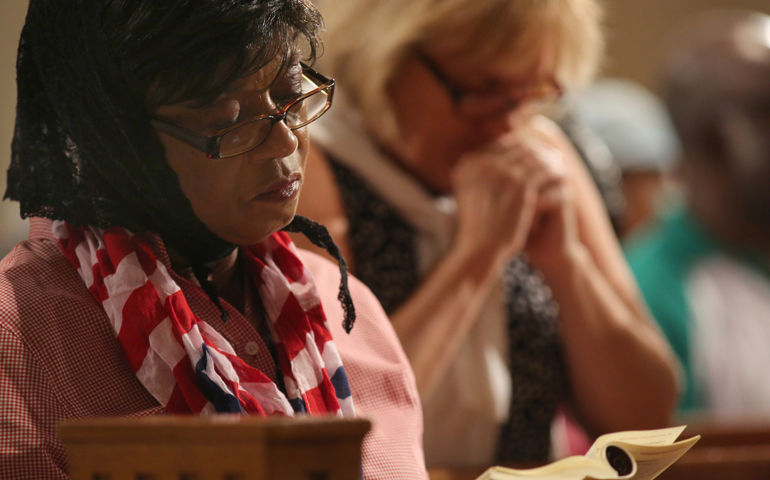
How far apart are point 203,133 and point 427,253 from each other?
0.69 meters

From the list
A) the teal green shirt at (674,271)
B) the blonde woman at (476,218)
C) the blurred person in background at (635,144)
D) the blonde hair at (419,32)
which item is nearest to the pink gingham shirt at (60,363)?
the blonde woman at (476,218)

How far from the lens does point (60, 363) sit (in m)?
0.47

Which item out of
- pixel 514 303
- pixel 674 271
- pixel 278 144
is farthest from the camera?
pixel 674 271

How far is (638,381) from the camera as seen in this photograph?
1.22 meters

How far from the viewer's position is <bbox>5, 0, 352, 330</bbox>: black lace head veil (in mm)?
458

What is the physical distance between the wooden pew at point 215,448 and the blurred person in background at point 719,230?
63.9 inches

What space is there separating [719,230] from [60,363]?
187 cm

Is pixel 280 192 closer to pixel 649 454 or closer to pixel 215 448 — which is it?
pixel 215 448

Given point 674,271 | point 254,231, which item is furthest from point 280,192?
point 674,271

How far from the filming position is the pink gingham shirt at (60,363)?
45 centimetres

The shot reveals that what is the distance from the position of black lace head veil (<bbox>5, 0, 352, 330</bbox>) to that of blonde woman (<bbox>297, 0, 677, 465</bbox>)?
0.45 metres

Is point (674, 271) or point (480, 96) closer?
point (480, 96)

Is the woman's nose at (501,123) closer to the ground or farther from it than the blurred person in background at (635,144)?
farther from it

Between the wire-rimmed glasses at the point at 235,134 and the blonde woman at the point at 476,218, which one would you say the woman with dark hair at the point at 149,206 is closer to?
the wire-rimmed glasses at the point at 235,134
